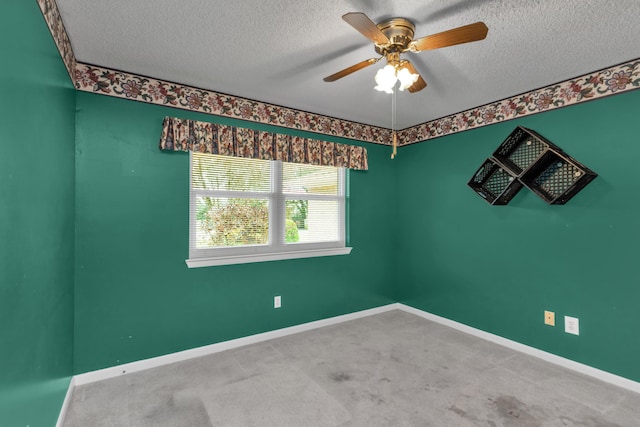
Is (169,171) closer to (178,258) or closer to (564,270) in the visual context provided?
(178,258)

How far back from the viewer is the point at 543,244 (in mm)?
Answer: 2836

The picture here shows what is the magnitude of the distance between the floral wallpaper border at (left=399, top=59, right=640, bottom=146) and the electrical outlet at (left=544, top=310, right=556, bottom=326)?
179cm

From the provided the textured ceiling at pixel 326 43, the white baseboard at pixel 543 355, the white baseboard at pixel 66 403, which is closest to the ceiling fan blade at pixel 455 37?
the textured ceiling at pixel 326 43

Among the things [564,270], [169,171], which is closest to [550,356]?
[564,270]

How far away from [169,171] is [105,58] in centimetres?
91

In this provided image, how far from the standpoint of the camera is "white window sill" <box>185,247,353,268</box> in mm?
2834

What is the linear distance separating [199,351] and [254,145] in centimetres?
197

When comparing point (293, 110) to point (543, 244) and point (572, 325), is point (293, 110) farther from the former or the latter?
point (572, 325)

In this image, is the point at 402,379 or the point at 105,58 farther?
the point at 402,379

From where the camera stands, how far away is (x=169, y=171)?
273cm

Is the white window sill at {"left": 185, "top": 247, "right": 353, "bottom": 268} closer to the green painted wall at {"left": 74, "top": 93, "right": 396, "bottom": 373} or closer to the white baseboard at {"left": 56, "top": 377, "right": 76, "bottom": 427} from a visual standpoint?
the green painted wall at {"left": 74, "top": 93, "right": 396, "bottom": 373}

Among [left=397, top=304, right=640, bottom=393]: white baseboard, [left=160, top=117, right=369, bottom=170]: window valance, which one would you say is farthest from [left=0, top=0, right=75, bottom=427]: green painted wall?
[left=397, top=304, right=640, bottom=393]: white baseboard

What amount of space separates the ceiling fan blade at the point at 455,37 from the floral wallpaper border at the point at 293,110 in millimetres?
1700

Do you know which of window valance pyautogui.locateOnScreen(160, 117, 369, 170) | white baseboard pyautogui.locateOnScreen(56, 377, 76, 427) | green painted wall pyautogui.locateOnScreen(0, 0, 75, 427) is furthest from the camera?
window valance pyautogui.locateOnScreen(160, 117, 369, 170)
